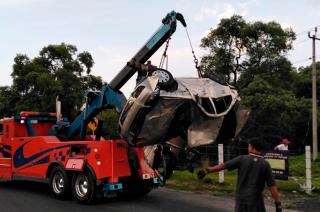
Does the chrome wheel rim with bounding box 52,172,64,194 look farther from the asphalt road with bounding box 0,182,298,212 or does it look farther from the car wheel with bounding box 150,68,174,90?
the car wheel with bounding box 150,68,174,90

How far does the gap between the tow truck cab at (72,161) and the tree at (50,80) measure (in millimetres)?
16294

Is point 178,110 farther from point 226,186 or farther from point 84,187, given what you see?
point 226,186

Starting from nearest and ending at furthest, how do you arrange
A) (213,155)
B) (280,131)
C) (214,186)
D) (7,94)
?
(214,186), (213,155), (280,131), (7,94)

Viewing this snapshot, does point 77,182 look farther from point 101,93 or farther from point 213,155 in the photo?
point 213,155

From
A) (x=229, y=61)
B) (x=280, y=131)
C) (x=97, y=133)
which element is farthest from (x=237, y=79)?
(x=97, y=133)

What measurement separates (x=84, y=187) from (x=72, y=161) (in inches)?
26.9

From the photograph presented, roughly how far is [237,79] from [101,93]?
1984 centimetres

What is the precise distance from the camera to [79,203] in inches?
440

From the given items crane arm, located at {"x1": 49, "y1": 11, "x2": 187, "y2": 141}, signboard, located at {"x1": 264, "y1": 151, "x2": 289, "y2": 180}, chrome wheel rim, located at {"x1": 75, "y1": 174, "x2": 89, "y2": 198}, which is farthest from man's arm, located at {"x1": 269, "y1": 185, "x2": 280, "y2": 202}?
signboard, located at {"x1": 264, "y1": 151, "x2": 289, "y2": 180}

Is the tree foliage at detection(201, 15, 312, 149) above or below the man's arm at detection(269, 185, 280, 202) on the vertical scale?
above

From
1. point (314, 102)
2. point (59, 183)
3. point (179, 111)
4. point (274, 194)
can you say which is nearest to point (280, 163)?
point (179, 111)

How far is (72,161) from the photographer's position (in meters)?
11.3

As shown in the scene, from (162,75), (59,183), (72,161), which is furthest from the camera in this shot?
(59,183)

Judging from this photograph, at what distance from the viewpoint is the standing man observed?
241 inches
